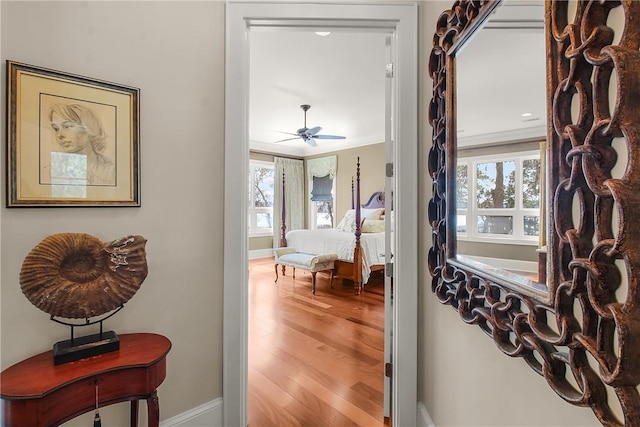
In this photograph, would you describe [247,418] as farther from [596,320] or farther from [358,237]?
[358,237]

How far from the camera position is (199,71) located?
1622 millimetres

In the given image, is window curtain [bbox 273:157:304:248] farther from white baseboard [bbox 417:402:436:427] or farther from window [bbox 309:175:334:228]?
white baseboard [bbox 417:402:436:427]

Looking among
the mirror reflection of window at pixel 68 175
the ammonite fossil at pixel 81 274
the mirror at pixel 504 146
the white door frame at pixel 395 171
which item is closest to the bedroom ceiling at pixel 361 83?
the mirror at pixel 504 146

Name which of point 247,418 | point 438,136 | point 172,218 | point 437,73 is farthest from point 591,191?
point 247,418

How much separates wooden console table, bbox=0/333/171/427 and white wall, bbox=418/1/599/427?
1230 mm

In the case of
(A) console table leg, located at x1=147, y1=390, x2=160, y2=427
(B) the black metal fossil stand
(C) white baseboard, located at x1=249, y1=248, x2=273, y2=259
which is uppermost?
(B) the black metal fossil stand

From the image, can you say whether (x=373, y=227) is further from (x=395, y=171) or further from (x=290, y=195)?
(x=395, y=171)

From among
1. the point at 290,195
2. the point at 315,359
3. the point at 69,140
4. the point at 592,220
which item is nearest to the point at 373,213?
the point at 290,195

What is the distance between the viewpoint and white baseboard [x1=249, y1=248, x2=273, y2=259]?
721 cm

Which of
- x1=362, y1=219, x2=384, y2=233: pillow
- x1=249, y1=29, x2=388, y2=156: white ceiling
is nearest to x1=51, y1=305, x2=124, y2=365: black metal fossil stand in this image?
x1=249, y1=29, x2=388, y2=156: white ceiling

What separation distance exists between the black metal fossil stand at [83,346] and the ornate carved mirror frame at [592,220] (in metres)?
1.46

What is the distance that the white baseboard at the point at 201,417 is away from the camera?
1.57m

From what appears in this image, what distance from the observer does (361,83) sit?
12.6ft

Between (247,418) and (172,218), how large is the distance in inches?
47.6
